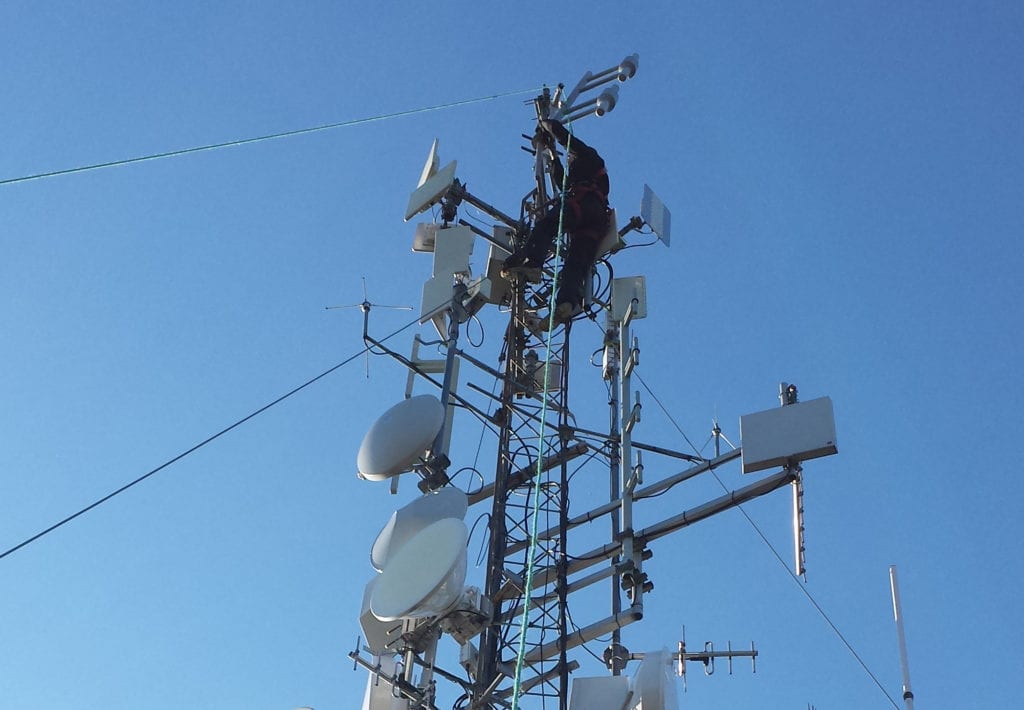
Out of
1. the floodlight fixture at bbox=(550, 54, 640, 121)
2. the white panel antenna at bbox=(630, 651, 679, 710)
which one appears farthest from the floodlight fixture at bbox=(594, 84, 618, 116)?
the white panel antenna at bbox=(630, 651, 679, 710)

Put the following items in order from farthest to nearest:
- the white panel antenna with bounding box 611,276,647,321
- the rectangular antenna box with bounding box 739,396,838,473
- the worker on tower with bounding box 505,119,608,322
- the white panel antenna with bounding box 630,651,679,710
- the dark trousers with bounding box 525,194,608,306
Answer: the white panel antenna with bounding box 611,276,647,321 → the dark trousers with bounding box 525,194,608,306 → the worker on tower with bounding box 505,119,608,322 → the rectangular antenna box with bounding box 739,396,838,473 → the white panel antenna with bounding box 630,651,679,710

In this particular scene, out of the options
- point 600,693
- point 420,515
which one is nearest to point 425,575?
point 420,515

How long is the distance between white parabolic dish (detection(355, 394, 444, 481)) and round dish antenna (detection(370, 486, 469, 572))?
54 cm

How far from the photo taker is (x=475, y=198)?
50.8 ft

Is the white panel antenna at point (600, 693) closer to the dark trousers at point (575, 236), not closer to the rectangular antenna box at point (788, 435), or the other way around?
the rectangular antenna box at point (788, 435)

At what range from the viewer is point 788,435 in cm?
1234

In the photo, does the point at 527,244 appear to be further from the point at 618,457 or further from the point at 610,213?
the point at 618,457

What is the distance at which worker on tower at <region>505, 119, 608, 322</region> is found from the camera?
47.6ft

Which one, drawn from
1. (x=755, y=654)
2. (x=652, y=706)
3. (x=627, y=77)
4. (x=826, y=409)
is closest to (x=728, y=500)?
(x=826, y=409)

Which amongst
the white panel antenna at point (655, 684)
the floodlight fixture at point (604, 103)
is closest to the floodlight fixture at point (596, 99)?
the floodlight fixture at point (604, 103)

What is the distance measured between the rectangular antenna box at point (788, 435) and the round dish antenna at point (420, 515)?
272 centimetres

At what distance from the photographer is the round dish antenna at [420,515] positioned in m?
12.2

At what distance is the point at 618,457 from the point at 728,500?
1.85 m

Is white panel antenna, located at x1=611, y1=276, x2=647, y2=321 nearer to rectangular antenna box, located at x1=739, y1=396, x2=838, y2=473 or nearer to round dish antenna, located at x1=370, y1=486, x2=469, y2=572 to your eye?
rectangular antenna box, located at x1=739, y1=396, x2=838, y2=473
